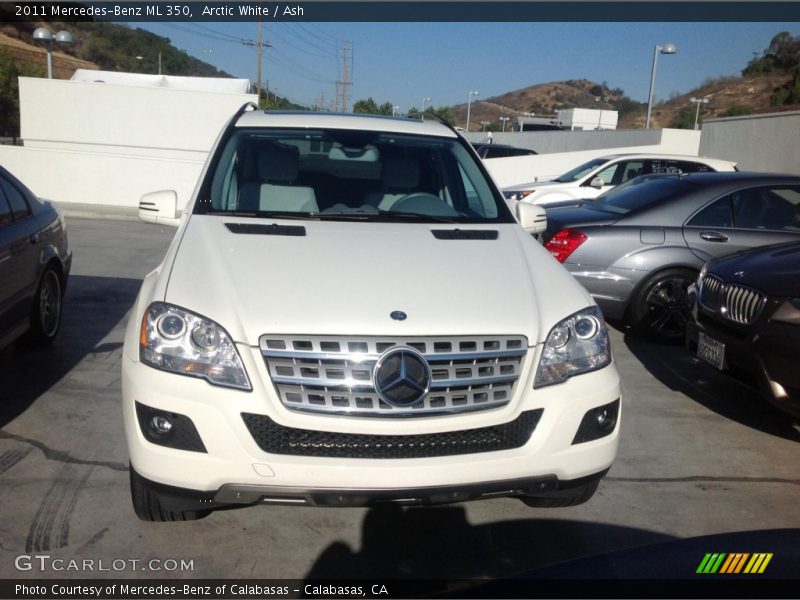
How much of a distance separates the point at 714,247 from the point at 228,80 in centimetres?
1968

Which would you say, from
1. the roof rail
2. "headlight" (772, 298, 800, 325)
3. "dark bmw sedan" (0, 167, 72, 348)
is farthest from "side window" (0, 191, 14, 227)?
"headlight" (772, 298, 800, 325)

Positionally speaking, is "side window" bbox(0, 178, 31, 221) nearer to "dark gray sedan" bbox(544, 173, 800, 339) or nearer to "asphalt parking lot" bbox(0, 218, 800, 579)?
"asphalt parking lot" bbox(0, 218, 800, 579)

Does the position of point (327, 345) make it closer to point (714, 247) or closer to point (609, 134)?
point (714, 247)

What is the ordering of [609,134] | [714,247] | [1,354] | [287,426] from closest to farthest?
[287,426]
[1,354]
[714,247]
[609,134]

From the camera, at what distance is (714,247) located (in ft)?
22.7

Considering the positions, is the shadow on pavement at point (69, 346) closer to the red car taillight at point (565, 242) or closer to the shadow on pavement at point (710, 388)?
the red car taillight at point (565, 242)

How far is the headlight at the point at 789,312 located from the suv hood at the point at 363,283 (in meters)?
1.52

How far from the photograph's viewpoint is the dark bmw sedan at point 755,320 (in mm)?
4320

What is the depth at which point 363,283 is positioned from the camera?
329 centimetres

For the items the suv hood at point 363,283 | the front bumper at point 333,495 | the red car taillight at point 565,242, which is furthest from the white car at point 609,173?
the front bumper at point 333,495

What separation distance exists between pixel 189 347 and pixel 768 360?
3213 mm

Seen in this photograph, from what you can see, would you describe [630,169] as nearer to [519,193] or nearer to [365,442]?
[519,193]

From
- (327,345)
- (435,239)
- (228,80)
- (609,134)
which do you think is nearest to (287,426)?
(327,345)

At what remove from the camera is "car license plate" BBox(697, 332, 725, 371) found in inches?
192
